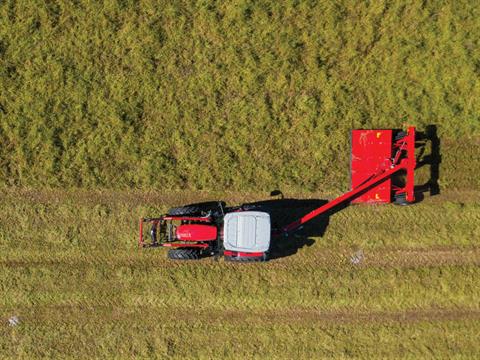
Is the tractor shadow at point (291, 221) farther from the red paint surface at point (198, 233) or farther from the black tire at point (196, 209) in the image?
the red paint surface at point (198, 233)

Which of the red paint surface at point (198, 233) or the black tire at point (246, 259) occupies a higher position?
the red paint surface at point (198, 233)

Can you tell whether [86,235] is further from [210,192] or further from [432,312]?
[432,312]

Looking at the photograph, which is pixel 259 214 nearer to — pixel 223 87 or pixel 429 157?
pixel 223 87

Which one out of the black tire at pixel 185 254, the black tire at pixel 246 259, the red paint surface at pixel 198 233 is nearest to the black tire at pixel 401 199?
the black tire at pixel 246 259

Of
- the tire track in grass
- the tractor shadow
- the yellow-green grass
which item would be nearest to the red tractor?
the tractor shadow

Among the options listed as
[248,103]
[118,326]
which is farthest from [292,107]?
[118,326]

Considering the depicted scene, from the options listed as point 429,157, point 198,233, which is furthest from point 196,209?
point 429,157
